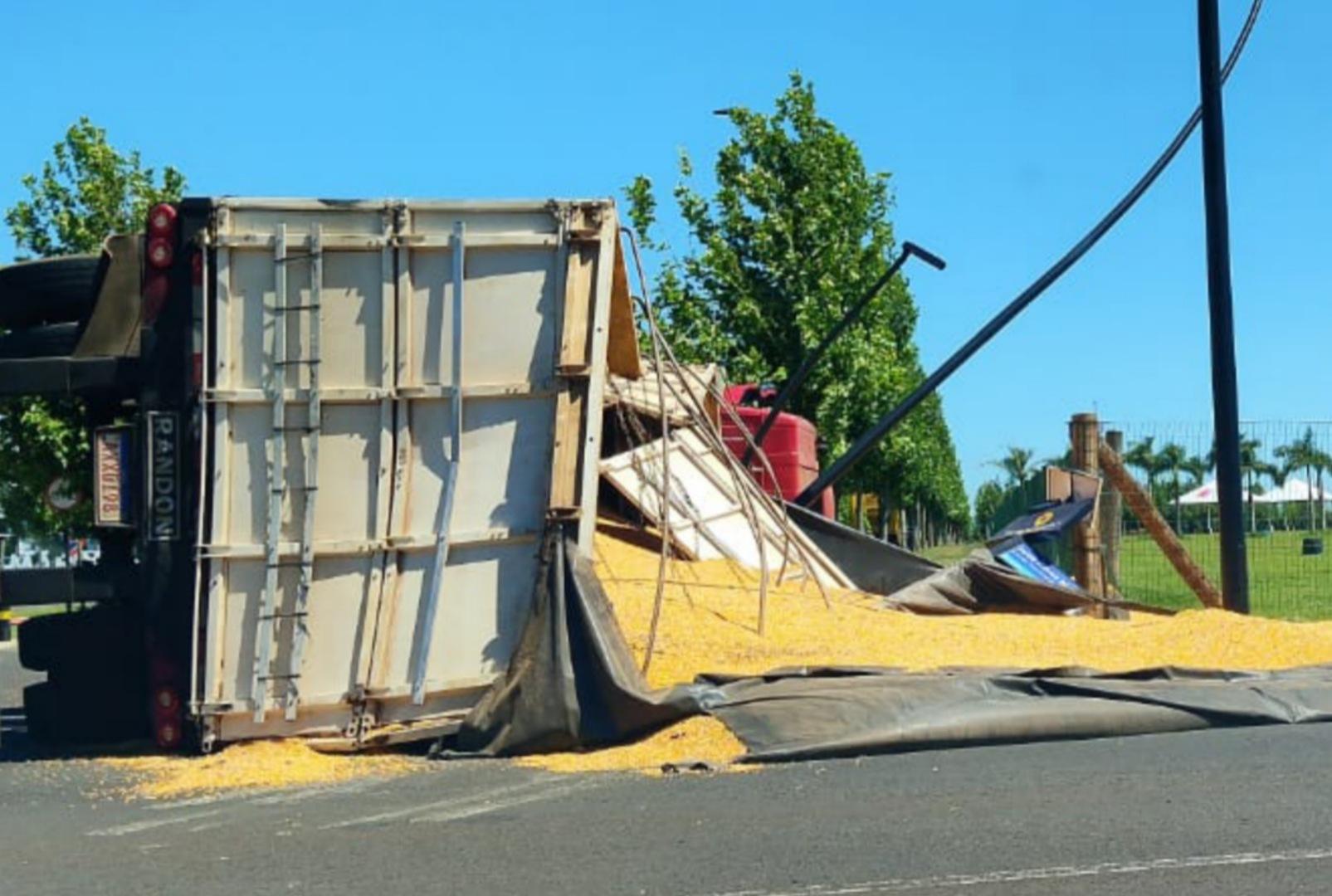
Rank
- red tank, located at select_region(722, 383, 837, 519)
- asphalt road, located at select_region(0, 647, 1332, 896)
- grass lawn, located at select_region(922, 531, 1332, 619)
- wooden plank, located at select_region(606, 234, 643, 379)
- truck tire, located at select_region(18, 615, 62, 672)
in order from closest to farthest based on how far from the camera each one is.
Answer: asphalt road, located at select_region(0, 647, 1332, 896), truck tire, located at select_region(18, 615, 62, 672), wooden plank, located at select_region(606, 234, 643, 379), red tank, located at select_region(722, 383, 837, 519), grass lawn, located at select_region(922, 531, 1332, 619)

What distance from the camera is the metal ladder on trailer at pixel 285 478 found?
9172 millimetres

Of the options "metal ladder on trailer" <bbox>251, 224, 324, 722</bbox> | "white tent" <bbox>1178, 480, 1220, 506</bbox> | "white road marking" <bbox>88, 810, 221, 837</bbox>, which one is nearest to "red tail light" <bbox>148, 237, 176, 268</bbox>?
"metal ladder on trailer" <bbox>251, 224, 324, 722</bbox>

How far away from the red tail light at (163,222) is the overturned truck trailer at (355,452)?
14mm

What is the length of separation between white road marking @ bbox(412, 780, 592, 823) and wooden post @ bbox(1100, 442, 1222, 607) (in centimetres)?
908

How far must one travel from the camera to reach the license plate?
961 cm

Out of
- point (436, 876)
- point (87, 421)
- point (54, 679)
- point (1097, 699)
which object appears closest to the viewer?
point (436, 876)

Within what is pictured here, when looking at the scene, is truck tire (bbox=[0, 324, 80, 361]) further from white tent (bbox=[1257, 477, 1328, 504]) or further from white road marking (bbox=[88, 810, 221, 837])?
white tent (bbox=[1257, 477, 1328, 504])

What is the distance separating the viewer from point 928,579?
12781 millimetres

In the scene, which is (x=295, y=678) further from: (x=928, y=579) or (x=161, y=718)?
(x=928, y=579)

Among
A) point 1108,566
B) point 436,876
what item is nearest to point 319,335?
point 436,876

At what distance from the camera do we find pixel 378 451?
368 inches

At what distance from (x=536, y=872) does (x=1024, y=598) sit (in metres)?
7.52

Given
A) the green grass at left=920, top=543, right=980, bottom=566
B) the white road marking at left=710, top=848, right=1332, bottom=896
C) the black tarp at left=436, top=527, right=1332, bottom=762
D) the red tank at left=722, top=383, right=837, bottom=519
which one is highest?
the red tank at left=722, top=383, right=837, bottom=519

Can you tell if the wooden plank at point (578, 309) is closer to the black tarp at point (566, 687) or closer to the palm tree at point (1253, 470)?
the black tarp at point (566, 687)
